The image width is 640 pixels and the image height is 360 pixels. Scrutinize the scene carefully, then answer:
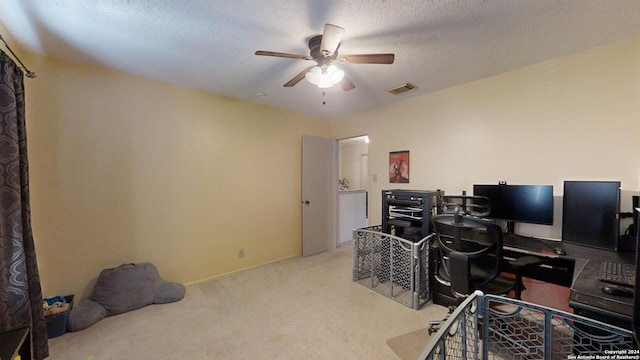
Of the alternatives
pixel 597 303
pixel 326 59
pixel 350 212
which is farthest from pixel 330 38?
pixel 350 212

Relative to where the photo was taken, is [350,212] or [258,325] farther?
[350,212]

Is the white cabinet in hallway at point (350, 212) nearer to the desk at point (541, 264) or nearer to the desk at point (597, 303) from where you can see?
the desk at point (541, 264)

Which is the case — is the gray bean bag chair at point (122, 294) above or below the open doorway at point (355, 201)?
below

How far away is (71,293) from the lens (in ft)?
7.79

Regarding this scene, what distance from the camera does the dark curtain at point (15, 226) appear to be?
162 cm

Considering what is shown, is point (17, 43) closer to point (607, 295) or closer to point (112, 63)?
point (112, 63)

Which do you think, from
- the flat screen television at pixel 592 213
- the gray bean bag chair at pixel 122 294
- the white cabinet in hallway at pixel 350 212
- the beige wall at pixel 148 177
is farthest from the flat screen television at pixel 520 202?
the gray bean bag chair at pixel 122 294

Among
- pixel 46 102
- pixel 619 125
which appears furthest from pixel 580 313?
pixel 46 102

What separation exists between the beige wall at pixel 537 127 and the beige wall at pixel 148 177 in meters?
2.19

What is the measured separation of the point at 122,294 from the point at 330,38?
2.98 m

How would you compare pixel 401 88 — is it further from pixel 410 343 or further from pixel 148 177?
pixel 148 177

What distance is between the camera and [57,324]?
207 centimetres

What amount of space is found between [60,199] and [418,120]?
406 centimetres

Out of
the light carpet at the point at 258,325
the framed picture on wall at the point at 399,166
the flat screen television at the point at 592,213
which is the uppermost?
the framed picture on wall at the point at 399,166
